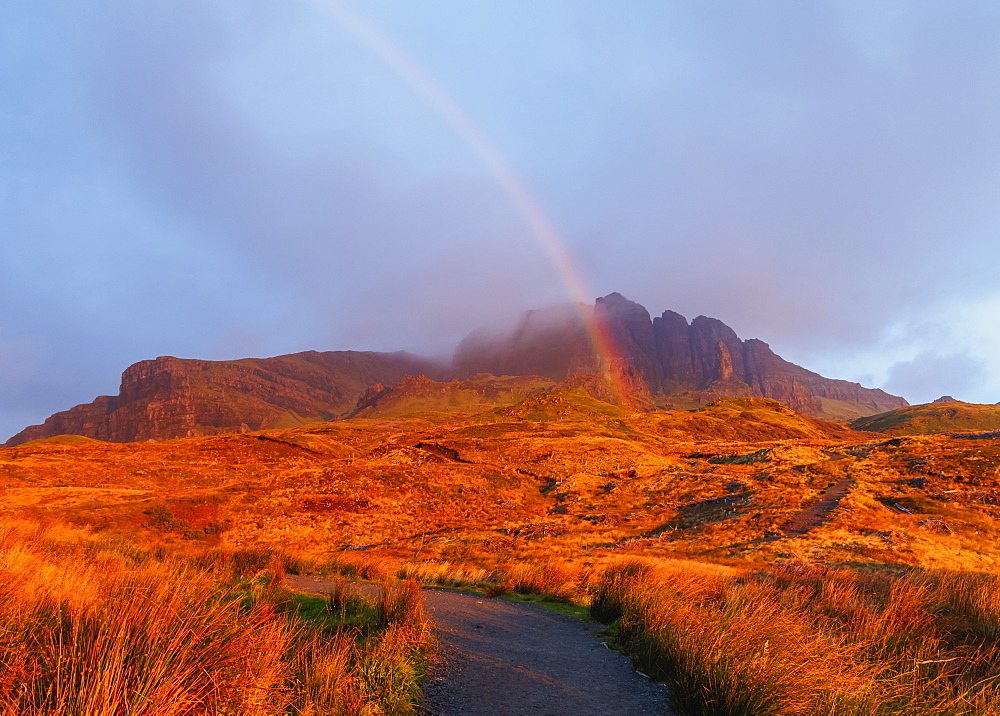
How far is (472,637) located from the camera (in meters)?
8.79

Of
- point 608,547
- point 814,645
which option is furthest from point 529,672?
point 608,547

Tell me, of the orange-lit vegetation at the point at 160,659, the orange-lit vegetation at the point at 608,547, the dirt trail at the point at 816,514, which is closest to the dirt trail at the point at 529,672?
the orange-lit vegetation at the point at 608,547

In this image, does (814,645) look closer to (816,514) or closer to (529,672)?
(529,672)

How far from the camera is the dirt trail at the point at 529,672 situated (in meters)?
5.73

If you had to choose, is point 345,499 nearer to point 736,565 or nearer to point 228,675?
point 736,565

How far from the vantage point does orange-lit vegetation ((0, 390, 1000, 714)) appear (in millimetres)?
5332

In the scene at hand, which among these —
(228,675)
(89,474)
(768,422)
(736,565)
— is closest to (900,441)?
(736,565)

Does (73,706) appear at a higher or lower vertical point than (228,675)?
higher

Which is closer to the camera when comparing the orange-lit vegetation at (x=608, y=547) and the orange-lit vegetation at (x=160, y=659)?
the orange-lit vegetation at (x=160, y=659)

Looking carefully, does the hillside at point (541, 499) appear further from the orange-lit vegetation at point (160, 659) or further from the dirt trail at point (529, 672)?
the orange-lit vegetation at point (160, 659)

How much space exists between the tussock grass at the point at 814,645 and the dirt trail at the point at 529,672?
591mm

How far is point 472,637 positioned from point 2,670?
274 inches

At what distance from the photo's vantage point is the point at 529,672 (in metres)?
7.03

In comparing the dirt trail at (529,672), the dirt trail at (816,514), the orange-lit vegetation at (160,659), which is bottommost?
the dirt trail at (816,514)
